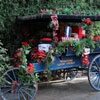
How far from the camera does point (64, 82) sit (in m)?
6.68

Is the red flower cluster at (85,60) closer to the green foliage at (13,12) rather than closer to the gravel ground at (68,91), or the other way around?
the gravel ground at (68,91)

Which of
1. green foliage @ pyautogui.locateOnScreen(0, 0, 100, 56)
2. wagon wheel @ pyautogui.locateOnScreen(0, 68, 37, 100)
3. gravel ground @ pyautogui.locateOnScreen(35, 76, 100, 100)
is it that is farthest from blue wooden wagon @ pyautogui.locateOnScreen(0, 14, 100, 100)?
green foliage @ pyautogui.locateOnScreen(0, 0, 100, 56)

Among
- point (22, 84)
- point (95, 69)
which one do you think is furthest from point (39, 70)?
point (95, 69)

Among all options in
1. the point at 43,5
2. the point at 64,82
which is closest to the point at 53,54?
the point at 64,82

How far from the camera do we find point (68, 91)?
5613 mm

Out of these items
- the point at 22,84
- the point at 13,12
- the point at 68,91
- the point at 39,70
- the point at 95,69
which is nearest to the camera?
the point at 22,84

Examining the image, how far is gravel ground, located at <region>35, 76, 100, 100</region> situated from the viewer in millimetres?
5051

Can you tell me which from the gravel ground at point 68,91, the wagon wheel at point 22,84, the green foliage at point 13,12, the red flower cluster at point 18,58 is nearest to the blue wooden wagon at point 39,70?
the wagon wheel at point 22,84

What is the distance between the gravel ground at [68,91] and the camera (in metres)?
5.05

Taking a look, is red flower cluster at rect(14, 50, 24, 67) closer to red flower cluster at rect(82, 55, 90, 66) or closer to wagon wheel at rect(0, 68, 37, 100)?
wagon wheel at rect(0, 68, 37, 100)

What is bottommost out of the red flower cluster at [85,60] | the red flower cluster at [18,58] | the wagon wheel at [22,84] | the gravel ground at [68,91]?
the gravel ground at [68,91]

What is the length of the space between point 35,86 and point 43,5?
3.52 metres

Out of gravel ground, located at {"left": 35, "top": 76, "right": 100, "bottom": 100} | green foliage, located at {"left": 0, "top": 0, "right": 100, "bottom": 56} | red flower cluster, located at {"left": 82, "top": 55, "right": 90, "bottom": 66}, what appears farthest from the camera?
green foliage, located at {"left": 0, "top": 0, "right": 100, "bottom": 56}

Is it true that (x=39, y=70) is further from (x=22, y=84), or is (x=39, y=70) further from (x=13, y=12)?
(x=13, y=12)
